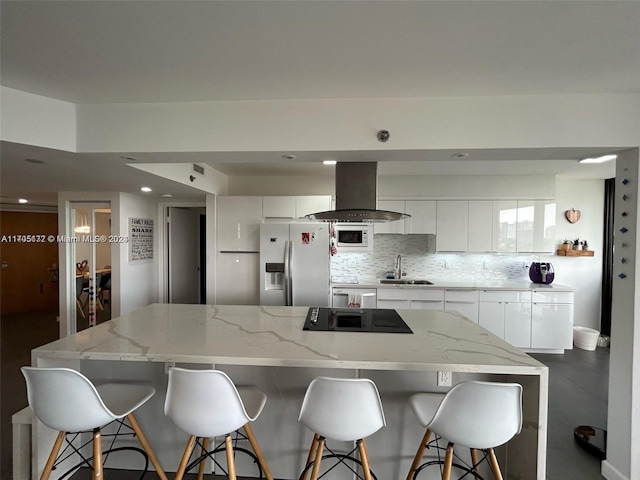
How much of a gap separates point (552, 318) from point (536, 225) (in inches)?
48.2

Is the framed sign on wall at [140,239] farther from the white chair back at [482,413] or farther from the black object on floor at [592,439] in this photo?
the black object on floor at [592,439]

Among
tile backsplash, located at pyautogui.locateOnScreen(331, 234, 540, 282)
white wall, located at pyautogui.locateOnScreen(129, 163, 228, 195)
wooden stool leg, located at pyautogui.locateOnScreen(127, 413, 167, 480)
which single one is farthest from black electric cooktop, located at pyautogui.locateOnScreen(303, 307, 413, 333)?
tile backsplash, located at pyautogui.locateOnScreen(331, 234, 540, 282)

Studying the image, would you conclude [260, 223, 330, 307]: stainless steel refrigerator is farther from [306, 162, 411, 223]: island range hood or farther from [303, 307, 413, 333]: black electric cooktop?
[306, 162, 411, 223]: island range hood

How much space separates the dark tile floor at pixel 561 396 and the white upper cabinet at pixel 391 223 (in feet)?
7.77

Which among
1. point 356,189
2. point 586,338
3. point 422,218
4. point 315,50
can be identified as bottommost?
point 586,338

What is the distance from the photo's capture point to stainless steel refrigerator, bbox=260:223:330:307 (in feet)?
11.8

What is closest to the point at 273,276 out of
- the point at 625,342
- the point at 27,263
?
Answer: the point at 625,342

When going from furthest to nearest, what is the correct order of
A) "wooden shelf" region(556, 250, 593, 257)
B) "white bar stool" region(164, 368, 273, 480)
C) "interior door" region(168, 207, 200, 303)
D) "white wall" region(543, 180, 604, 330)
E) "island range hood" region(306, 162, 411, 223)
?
"interior door" region(168, 207, 200, 303) < "white wall" region(543, 180, 604, 330) < "wooden shelf" region(556, 250, 593, 257) < "island range hood" region(306, 162, 411, 223) < "white bar stool" region(164, 368, 273, 480)

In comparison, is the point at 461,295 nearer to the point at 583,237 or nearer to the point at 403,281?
the point at 403,281

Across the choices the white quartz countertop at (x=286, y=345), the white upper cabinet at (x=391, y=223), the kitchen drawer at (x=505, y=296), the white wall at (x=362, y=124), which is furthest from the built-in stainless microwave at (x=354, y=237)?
the white wall at (x=362, y=124)

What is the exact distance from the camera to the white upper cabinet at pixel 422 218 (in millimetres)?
4039

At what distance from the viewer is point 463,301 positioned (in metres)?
3.77

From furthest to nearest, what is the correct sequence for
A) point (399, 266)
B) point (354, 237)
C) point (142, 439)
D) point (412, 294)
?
point (399, 266) → point (354, 237) → point (412, 294) → point (142, 439)

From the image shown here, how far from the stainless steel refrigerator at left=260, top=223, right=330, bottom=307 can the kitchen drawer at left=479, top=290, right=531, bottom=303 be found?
2.04 meters
